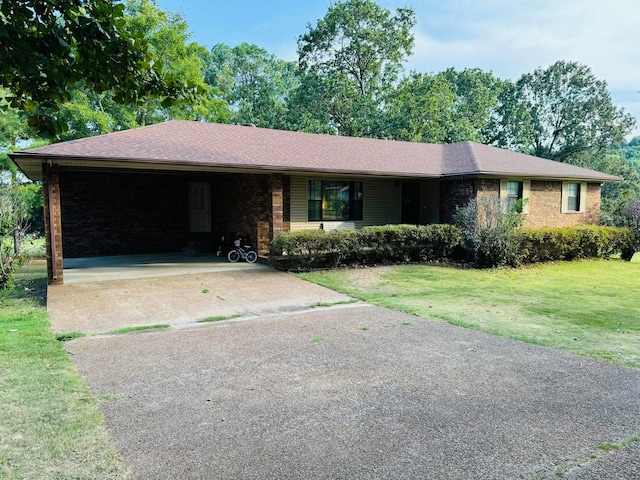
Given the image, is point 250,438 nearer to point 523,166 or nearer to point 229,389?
point 229,389

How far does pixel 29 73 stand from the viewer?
2396 millimetres

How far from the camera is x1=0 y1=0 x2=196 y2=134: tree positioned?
2.41 metres

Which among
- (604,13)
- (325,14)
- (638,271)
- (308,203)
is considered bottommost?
(638,271)

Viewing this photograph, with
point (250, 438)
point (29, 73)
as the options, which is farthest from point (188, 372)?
point (29, 73)

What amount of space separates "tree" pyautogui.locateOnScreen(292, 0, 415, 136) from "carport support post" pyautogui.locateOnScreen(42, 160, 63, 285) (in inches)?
843

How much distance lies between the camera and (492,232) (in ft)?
43.5

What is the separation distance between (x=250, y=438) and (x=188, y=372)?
1.62 meters

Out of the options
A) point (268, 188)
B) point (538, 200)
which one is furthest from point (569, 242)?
point (268, 188)

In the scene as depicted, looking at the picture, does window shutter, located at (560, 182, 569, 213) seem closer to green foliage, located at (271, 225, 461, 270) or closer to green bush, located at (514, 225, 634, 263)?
green bush, located at (514, 225, 634, 263)

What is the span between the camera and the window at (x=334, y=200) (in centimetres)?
1510

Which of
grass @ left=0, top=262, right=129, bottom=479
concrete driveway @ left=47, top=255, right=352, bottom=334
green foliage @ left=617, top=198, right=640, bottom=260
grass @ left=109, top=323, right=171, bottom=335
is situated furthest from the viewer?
green foliage @ left=617, top=198, right=640, bottom=260

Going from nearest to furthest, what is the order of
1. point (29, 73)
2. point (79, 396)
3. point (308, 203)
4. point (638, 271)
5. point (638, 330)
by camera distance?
point (29, 73)
point (79, 396)
point (638, 330)
point (638, 271)
point (308, 203)

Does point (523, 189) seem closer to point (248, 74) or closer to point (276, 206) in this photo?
point (276, 206)

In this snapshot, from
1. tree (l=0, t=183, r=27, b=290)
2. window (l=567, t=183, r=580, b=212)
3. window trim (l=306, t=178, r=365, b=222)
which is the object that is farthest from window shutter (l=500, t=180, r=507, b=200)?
tree (l=0, t=183, r=27, b=290)
